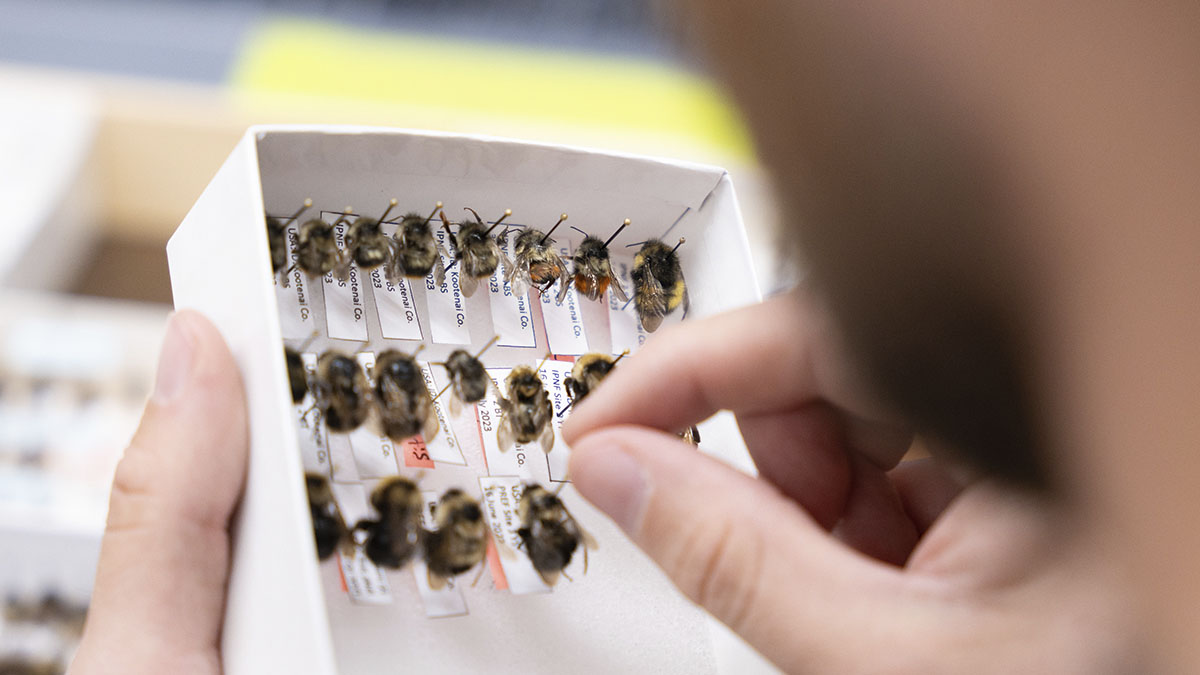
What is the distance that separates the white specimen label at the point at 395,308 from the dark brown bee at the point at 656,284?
213 mm

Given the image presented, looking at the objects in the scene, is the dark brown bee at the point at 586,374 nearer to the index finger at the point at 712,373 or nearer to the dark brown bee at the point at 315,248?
the index finger at the point at 712,373

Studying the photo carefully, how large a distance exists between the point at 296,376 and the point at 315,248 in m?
0.12

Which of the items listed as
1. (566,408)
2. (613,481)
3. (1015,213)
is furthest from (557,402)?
(1015,213)

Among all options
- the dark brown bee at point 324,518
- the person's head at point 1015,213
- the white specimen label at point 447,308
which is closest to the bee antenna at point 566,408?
the white specimen label at point 447,308

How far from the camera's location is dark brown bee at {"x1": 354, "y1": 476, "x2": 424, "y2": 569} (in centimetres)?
64

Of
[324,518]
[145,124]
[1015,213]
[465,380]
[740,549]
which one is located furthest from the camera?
[145,124]

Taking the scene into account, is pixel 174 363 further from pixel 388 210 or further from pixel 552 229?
pixel 552 229

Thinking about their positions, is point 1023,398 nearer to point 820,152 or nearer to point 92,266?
point 820,152

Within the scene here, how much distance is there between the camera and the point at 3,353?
1285 mm

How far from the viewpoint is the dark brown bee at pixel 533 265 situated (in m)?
0.80

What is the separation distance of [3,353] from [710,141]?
1.14m

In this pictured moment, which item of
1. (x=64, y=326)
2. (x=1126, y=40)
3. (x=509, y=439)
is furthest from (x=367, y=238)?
(x=64, y=326)

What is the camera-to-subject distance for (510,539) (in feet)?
2.36

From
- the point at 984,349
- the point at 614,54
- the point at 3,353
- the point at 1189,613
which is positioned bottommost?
the point at 1189,613
